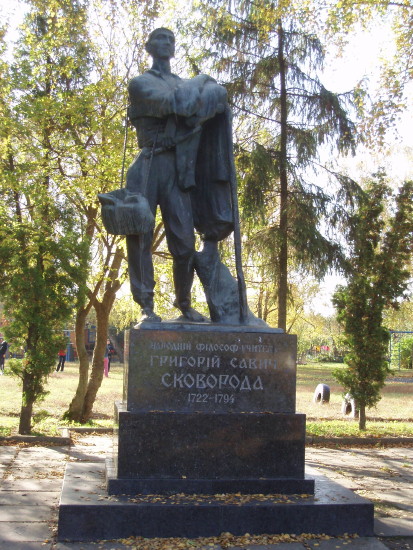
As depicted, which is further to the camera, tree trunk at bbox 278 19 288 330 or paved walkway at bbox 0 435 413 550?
tree trunk at bbox 278 19 288 330

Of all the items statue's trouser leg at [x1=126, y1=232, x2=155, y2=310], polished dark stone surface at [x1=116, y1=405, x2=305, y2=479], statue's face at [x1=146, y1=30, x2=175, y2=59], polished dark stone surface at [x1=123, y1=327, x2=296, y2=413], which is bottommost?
polished dark stone surface at [x1=116, y1=405, x2=305, y2=479]

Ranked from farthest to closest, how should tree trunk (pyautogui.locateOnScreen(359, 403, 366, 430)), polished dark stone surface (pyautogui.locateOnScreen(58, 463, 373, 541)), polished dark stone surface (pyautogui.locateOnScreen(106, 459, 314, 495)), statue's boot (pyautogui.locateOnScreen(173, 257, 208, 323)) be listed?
1. tree trunk (pyautogui.locateOnScreen(359, 403, 366, 430))
2. statue's boot (pyautogui.locateOnScreen(173, 257, 208, 323))
3. polished dark stone surface (pyautogui.locateOnScreen(106, 459, 314, 495))
4. polished dark stone surface (pyautogui.locateOnScreen(58, 463, 373, 541))

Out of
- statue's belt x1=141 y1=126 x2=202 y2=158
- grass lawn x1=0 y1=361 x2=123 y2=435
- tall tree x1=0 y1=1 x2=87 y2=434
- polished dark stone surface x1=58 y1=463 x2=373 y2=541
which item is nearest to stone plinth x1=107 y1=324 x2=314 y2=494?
polished dark stone surface x1=58 y1=463 x2=373 y2=541

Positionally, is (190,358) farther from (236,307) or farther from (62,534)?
(62,534)

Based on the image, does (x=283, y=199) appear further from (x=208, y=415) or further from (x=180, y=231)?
(x=208, y=415)

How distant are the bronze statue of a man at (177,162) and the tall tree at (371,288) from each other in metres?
6.42

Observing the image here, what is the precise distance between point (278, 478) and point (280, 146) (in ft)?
26.4

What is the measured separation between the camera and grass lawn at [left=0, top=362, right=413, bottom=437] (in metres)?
10.4

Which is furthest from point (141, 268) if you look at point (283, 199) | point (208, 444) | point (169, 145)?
point (283, 199)

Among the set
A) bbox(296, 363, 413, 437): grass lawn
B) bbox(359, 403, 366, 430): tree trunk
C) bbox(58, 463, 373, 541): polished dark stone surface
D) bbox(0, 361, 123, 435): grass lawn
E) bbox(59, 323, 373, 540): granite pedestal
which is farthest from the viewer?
bbox(359, 403, 366, 430): tree trunk

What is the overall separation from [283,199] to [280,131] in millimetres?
1330

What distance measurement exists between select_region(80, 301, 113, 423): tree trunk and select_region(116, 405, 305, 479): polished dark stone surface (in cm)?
835

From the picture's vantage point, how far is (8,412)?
1316 centimetres

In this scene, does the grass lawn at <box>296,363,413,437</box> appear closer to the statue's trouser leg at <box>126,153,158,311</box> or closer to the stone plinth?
the stone plinth
